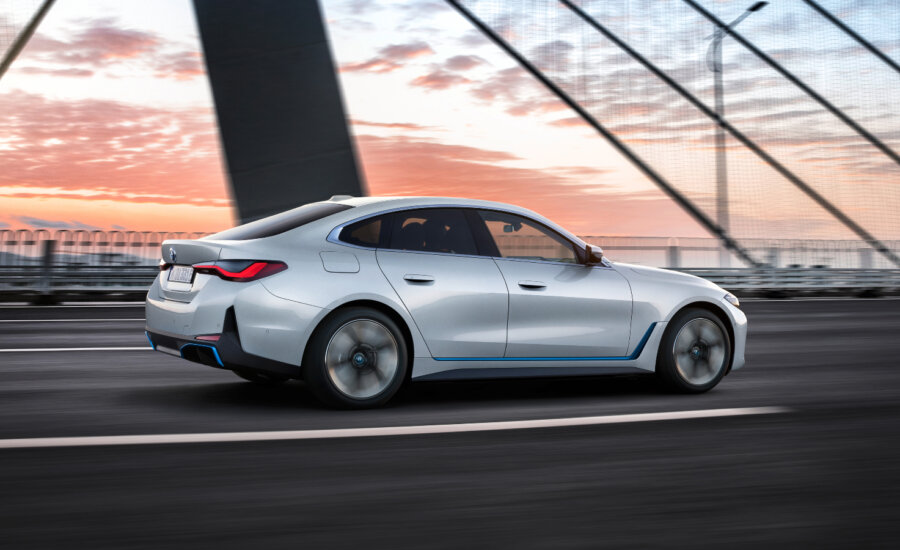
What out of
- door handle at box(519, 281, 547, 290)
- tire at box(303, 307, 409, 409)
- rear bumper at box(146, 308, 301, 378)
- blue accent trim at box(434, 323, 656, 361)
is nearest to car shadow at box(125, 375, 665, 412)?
blue accent trim at box(434, 323, 656, 361)

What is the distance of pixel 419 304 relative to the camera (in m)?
6.20

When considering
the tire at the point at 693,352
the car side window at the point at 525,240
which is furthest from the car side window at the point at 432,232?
the tire at the point at 693,352

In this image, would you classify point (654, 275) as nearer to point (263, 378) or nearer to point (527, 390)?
point (527, 390)

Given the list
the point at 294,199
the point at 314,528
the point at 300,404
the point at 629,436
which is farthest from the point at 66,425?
the point at 294,199

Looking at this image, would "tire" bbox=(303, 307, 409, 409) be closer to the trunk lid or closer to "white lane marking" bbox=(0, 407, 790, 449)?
"white lane marking" bbox=(0, 407, 790, 449)

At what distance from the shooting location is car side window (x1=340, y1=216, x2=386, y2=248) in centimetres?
623

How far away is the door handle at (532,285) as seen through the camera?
6578mm

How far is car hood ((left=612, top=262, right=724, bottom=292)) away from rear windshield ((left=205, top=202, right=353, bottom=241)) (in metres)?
2.08

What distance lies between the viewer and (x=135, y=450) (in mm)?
4809

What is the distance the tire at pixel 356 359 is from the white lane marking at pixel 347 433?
1.85 ft

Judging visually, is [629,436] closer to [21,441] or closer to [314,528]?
[314,528]

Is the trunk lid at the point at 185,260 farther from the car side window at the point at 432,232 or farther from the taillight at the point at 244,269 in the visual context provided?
the car side window at the point at 432,232

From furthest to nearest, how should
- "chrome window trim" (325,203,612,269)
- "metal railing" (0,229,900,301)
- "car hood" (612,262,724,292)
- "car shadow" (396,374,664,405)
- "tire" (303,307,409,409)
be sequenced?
"metal railing" (0,229,900,301)
"car hood" (612,262,724,292)
"car shadow" (396,374,664,405)
"chrome window trim" (325,203,612,269)
"tire" (303,307,409,409)

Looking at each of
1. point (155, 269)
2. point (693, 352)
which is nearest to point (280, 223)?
point (693, 352)
